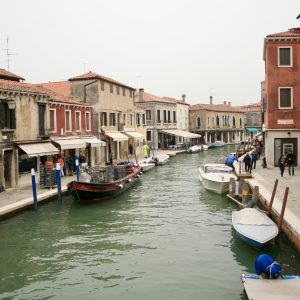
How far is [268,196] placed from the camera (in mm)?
15852

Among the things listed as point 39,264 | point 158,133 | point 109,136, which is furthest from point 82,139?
point 158,133

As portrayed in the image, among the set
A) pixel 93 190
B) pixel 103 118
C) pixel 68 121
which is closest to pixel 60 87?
pixel 103 118

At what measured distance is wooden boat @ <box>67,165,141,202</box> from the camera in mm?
18125

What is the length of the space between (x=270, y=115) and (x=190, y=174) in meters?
7.28

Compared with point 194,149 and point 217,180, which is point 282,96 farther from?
point 194,149

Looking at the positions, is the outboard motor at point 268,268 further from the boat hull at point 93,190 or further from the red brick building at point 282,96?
the red brick building at point 282,96

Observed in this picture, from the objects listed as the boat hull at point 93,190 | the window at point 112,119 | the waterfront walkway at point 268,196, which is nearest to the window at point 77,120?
the waterfront walkway at point 268,196

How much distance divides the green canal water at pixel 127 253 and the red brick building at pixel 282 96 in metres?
8.52

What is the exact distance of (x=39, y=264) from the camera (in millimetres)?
10703

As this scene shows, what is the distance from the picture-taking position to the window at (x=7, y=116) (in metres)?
19.0

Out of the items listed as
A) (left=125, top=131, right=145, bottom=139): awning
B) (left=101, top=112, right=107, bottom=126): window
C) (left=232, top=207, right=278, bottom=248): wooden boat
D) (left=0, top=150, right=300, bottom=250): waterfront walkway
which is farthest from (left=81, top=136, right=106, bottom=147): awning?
(left=232, top=207, right=278, bottom=248): wooden boat

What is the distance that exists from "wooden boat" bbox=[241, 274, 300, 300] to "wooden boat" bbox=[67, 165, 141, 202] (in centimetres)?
1087

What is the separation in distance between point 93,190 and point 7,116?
542 centimetres

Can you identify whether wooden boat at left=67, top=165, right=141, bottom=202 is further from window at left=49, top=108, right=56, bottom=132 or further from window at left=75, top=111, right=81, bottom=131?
window at left=75, top=111, right=81, bottom=131
